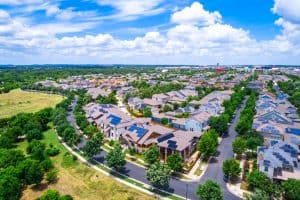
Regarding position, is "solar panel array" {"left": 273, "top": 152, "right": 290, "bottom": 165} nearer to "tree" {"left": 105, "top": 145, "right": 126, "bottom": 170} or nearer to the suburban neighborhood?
the suburban neighborhood

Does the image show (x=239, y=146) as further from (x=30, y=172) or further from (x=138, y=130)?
(x=30, y=172)

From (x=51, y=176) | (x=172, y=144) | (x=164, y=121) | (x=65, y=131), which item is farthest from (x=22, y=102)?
(x=172, y=144)

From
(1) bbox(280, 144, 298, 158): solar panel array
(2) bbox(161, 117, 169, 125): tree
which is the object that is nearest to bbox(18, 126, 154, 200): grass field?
(1) bbox(280, 144, 298, 158): solar panel array

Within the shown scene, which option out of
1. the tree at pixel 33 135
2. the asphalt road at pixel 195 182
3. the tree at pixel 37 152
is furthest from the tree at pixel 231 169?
the tree at pixel 33 135

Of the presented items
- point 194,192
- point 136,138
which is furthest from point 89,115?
point 194,192

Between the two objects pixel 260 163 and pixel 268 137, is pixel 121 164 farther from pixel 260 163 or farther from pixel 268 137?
pixel 268 137
